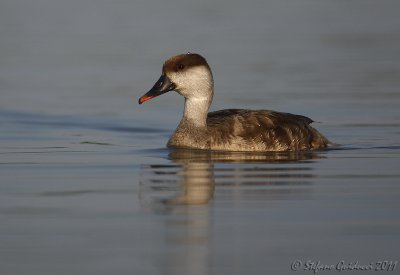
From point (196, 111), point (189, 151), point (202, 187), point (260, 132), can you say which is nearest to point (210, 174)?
point (202, 187)

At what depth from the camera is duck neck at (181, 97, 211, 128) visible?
12586mm

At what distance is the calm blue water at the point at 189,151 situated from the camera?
23.8 ft

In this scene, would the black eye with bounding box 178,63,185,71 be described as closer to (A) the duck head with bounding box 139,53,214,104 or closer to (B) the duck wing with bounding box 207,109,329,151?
(A) the duck head with bounding box 139,53,214,104

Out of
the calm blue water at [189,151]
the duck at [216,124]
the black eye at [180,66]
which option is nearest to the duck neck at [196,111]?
the duck at [216,124]

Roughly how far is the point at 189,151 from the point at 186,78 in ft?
2.98

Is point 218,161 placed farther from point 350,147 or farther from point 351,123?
point 351,123

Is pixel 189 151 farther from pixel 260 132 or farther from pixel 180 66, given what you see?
pixel 180 66

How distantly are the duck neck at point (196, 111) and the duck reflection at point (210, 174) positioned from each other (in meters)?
0.44

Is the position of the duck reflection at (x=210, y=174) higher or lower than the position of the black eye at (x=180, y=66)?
lower

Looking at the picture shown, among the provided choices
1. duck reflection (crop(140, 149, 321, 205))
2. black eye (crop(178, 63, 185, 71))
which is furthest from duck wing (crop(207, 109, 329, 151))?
black eye (crop(178, 63, 185, 71))

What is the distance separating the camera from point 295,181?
973 cm

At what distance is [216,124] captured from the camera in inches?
494

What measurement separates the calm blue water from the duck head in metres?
0.75

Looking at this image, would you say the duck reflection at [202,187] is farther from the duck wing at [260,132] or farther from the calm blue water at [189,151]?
the duck wing at [260,132]
